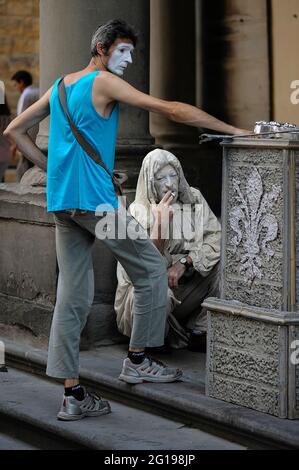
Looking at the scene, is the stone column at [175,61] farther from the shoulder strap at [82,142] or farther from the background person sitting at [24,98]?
the shoulder strap at [82,142]

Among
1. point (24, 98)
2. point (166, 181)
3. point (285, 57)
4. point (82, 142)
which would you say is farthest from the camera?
point (24, 98)

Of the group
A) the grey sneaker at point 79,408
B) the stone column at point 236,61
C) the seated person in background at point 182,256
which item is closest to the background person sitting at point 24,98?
the stone column at point 236,61

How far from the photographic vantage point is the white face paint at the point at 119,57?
6.55m

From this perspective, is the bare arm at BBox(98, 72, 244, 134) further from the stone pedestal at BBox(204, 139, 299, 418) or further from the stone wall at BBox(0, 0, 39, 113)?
the stone wall at BBox(0, 0, 39, 113)

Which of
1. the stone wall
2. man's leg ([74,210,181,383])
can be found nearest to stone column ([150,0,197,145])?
man's leg ([74,210,181,383])

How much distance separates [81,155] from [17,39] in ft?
48.3

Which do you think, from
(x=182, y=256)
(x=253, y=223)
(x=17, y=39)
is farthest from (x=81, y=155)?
(x=17, y=39)

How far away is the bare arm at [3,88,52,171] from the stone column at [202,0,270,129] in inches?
131

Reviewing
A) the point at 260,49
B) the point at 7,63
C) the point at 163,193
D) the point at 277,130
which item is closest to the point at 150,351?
the point at 163,193

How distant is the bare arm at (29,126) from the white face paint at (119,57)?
13.3 inches

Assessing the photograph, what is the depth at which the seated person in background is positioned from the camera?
7.65 m

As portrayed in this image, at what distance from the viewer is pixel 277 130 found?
6.18 m

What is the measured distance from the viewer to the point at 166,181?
7613 millimetres

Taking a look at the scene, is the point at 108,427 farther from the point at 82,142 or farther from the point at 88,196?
the point at 82,142
